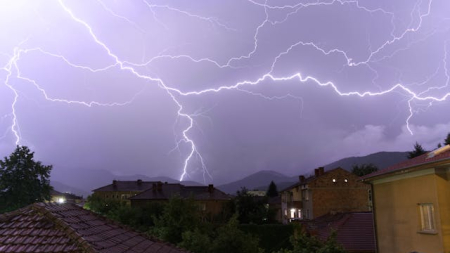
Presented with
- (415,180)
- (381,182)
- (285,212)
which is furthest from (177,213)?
(285,212)

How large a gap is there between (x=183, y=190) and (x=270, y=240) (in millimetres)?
28766

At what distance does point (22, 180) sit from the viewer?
38.6 metres

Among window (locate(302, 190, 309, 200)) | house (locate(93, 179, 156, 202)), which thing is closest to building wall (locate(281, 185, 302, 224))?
window (locate(302, 190, 309, 200))

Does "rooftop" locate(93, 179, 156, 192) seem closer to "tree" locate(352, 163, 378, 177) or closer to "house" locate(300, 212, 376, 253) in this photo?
"tree" locate(352, 163, 378, 177)

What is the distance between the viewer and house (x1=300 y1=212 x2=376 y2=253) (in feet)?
58.2

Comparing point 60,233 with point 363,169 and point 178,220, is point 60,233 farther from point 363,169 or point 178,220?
point 363,169

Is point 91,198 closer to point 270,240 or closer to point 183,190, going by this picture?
point 183,190

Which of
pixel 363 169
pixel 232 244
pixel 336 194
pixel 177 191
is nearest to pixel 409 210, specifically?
pixel 232 244

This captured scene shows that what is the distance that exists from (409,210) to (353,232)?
25.8ft

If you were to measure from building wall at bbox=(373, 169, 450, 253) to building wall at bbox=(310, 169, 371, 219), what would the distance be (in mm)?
24111

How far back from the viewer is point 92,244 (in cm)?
456

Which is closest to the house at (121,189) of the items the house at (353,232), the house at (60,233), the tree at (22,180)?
the tree at (22,180)

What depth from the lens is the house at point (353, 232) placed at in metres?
17.7

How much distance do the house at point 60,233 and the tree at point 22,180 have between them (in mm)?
35839
